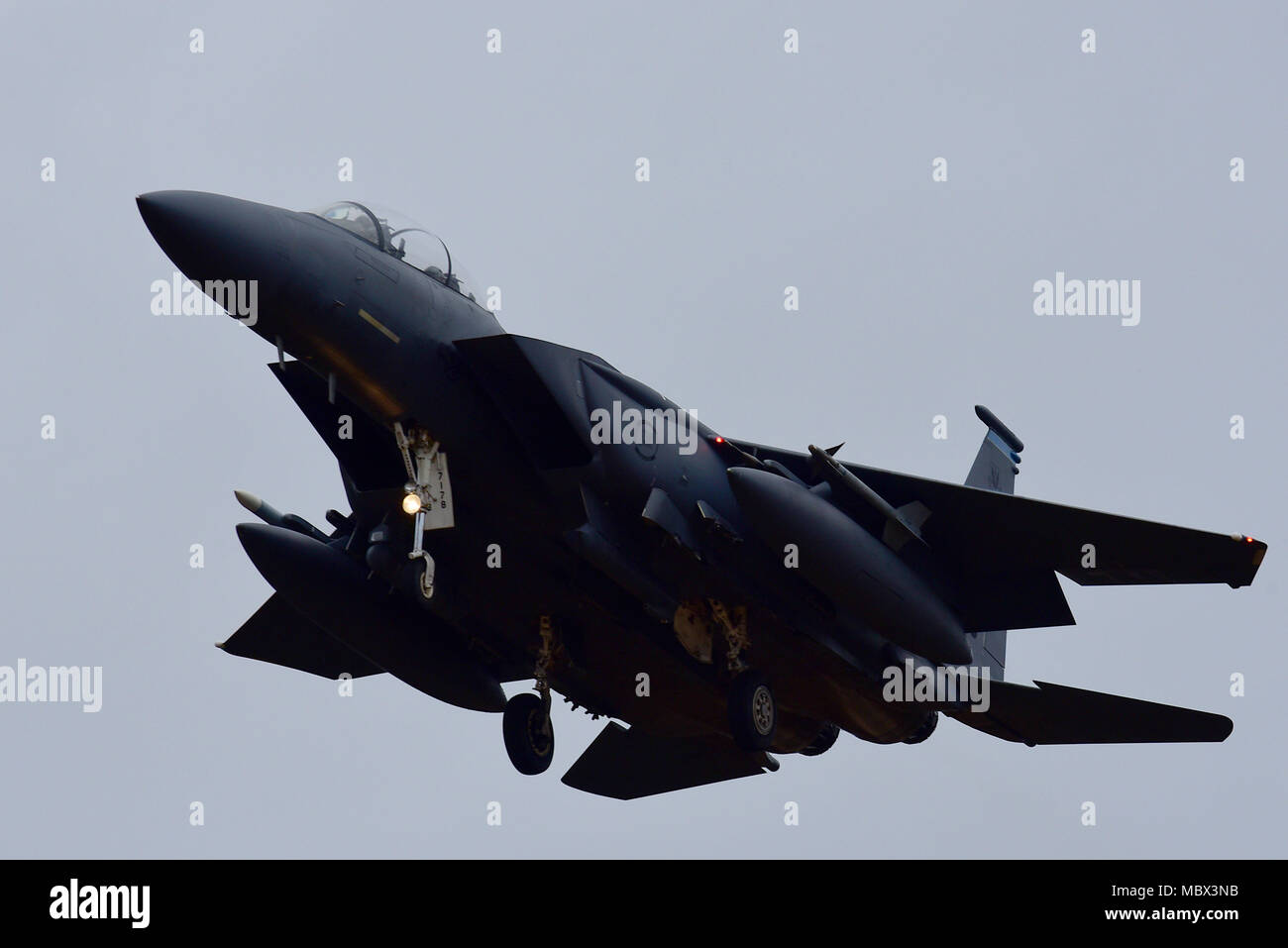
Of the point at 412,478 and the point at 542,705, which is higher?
the point at 412,478

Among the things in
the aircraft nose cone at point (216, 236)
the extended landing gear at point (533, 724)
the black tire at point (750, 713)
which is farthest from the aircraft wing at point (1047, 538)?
the aircraft nose cone at point (216, 236)

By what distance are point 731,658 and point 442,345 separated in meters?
4.17

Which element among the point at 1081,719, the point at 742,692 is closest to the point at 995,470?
the point at 1081,719

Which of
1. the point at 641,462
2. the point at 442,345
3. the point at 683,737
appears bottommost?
the point at 683,737

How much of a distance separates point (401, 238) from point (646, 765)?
7.71 metres

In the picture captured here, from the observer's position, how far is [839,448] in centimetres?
1661

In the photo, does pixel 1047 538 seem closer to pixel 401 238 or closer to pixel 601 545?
pixel 601 545

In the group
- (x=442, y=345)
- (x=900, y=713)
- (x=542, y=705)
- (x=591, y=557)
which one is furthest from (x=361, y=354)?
(x=900, y=713)

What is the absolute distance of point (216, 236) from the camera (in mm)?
13672

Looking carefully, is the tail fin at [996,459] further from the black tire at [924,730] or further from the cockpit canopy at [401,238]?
the cockpit canopy at [401,238]

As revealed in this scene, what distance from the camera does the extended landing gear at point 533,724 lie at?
1697 centimetres

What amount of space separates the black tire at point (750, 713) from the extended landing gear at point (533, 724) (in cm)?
186

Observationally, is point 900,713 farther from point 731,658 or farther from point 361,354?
point 361,354

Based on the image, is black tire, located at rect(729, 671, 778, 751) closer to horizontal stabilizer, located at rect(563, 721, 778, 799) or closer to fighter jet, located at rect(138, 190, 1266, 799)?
fighter jet, located at rect(138, 190, 1266, 799)
